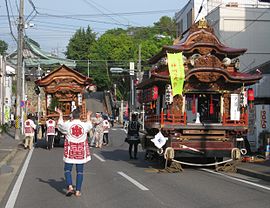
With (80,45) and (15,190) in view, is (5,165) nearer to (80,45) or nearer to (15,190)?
(15,190)

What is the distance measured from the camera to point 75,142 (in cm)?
990

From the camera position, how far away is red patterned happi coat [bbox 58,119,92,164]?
9.86m

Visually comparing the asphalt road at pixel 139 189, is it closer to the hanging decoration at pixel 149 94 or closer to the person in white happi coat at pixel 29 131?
the hanging decoration at pixel 149 94

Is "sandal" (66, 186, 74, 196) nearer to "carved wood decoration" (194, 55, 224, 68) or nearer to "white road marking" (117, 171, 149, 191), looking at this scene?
"white road marking" (117, 171, 149, 191)

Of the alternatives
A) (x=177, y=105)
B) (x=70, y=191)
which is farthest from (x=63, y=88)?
(x=70, y=191)

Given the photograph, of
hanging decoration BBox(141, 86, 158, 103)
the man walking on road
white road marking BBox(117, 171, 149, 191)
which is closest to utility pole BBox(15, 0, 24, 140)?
hanging decoration BBox(141, 86, 158, 103)

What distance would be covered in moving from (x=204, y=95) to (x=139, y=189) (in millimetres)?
A: 6388

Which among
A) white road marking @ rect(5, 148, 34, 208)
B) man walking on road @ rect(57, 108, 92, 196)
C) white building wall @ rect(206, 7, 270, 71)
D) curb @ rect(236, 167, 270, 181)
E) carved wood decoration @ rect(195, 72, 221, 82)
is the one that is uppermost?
white building wall @ rect(206, 7, 270, 71)

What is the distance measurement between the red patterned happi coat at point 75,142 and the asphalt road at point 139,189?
0.85 m

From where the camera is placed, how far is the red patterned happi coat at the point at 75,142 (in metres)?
9.86

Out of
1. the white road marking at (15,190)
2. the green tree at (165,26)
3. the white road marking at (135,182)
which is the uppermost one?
the green tree at (165,26)

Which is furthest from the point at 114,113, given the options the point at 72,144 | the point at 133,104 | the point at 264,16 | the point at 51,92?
the point at 72,144

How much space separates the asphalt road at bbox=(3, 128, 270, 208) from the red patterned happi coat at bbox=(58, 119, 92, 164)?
847 mm

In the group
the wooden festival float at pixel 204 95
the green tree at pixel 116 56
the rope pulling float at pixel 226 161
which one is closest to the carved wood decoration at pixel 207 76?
the wooden festival float at pixel 204 95
